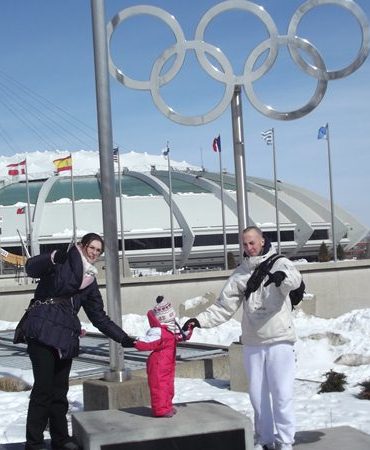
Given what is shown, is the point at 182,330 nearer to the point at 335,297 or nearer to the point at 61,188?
the point at 335,297

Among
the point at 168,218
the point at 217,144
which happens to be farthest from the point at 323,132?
the point at 168,218

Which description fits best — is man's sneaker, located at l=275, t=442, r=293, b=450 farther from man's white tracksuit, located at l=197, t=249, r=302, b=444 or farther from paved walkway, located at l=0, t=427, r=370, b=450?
paved walkway, located at l=0, t=427, r=370, b=450

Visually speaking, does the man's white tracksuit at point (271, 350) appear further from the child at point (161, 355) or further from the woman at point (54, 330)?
the woman at point (54, 330)

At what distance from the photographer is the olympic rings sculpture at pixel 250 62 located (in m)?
10.3

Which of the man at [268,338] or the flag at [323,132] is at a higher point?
the flag at [323,132]

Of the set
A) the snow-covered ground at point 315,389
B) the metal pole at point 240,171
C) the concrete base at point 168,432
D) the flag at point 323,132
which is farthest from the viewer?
the flag at point 323,132

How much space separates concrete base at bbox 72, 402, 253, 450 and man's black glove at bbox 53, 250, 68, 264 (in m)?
1.06

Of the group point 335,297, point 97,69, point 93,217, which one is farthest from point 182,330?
point 93,217

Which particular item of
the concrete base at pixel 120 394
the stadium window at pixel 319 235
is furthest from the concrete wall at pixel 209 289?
the stadium window at pixel 319 235

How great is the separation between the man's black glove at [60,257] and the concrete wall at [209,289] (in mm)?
14478

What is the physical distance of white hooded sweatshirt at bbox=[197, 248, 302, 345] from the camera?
5184 mm

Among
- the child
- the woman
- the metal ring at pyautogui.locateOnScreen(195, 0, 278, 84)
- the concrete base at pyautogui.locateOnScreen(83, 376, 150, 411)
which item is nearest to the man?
the child

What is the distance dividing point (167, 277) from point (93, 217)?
133 ft

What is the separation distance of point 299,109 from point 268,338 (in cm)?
602
